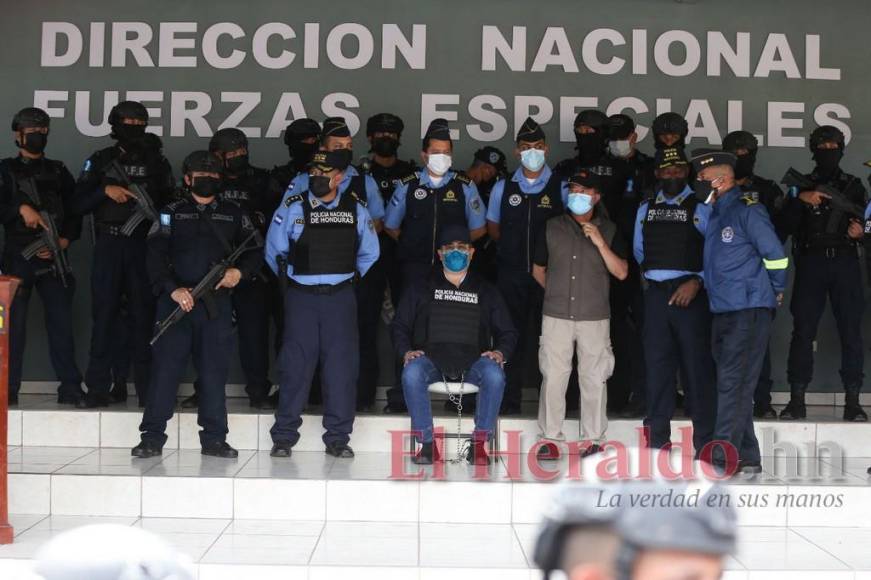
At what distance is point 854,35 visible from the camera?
7.16m

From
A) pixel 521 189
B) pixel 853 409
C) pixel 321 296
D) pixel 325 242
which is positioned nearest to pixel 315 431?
pixel 321 296

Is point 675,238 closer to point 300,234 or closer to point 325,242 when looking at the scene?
point 325,242

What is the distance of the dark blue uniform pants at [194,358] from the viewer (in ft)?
18.4

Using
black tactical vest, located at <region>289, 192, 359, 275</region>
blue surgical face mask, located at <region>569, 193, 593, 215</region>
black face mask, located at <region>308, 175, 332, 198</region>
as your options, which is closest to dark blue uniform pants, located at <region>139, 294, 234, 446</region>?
black tactical vest, located at <region>289, 192, 359, 275</region>

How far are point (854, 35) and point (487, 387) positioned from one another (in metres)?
3.81

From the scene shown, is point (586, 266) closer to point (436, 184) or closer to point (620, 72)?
point (436, 184)

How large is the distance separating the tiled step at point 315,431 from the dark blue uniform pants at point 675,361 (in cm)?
48

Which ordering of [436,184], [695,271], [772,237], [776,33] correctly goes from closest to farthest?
[772,237], [695,271], [436,184], [776,33]

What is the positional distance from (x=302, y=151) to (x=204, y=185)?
100 cm

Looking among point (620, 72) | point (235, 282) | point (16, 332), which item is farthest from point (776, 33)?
point (16, 332)

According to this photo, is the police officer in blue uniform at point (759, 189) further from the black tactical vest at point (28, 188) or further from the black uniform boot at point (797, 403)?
the black tactical vest at point (28, 188)

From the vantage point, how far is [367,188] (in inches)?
242

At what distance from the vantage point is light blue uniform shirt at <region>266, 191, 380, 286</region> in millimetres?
5719

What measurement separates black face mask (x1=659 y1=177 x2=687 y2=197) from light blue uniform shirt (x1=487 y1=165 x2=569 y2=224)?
25.8 inches
